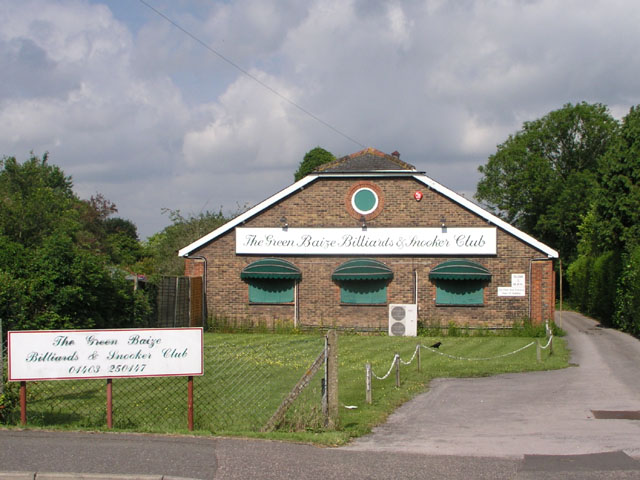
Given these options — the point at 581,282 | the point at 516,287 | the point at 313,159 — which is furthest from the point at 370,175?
the point at 313,159

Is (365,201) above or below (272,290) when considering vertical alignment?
above

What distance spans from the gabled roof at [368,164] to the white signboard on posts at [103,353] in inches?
774

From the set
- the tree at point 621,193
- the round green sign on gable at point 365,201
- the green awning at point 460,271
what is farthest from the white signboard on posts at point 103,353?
the tree at point 621,193

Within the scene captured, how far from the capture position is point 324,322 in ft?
94.7

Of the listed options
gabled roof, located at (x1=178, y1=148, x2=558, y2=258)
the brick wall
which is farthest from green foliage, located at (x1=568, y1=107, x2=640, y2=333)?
the brick wall

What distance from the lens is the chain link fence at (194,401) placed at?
10.0 metres

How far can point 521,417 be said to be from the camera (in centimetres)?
1224

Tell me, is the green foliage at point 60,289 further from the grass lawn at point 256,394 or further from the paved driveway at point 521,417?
the paved driveway at point 521,417

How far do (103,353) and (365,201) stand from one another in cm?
1996

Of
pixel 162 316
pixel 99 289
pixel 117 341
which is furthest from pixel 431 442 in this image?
pixel 162 316

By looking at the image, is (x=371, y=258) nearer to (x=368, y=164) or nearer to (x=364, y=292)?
(x=364, y=292)

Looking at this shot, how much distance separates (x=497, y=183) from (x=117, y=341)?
62.2m

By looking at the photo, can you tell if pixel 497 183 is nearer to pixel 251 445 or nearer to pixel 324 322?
pixel 324 322

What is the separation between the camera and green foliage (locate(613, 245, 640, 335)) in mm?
26875
